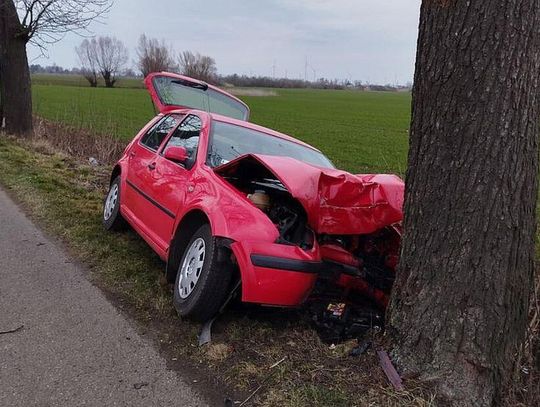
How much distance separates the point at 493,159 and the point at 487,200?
0.21 meters

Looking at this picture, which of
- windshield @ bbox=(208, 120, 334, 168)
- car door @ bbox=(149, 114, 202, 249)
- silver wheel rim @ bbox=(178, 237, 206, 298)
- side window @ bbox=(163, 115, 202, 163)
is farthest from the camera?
side window @ bbox=(163, 115, 202, 163)

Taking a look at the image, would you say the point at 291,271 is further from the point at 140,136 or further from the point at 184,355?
the point at 140,136

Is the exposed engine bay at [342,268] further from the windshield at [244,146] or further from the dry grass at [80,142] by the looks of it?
the dry grass at [80,142]

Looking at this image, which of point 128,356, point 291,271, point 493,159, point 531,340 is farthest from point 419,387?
point 128,356

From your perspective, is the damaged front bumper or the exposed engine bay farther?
the exposed engine bay

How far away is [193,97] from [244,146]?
1.87 meters

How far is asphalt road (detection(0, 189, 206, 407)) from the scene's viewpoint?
3119mm

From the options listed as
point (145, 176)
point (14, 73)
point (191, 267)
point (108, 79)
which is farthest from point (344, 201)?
point (108, 79)

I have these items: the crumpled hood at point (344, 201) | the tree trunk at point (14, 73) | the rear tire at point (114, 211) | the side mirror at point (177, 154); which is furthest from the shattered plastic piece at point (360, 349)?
the tree trunk at point (14, 73)

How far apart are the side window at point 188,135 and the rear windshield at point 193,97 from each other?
100 cm

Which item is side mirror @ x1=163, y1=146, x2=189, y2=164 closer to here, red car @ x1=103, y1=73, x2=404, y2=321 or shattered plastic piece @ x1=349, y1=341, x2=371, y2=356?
red car @ x1=103, y1=73, x2=404, y2=321

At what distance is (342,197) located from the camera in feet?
12.4

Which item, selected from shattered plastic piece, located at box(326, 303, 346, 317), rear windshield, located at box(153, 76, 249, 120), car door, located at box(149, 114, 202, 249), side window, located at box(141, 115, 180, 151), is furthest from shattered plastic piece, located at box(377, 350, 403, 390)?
rear windshield, located at box(153, 76, 249, 120)

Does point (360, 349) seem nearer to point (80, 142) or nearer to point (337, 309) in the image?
point (337, 309)
